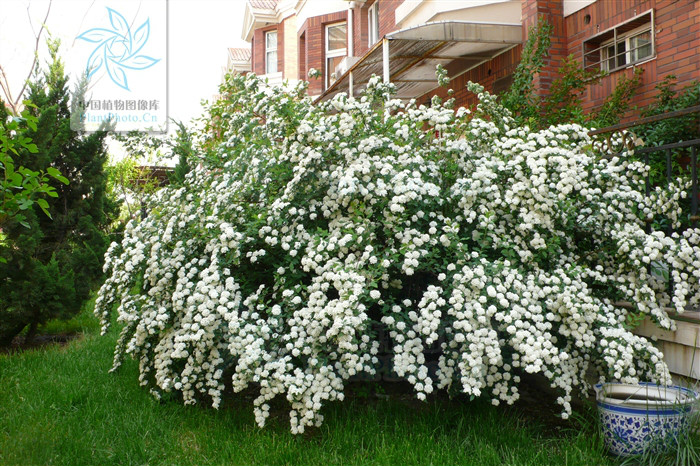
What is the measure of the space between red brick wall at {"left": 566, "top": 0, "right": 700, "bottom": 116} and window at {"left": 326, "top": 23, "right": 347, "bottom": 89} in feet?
29.5

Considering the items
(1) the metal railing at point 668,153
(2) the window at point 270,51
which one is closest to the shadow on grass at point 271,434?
(1) the metal railing at point 668,153

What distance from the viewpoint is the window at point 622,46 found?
729 cm

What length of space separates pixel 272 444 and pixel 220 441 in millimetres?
349

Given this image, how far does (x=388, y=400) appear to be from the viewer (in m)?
4.13

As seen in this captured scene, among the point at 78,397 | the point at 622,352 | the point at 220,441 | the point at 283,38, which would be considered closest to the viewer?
the point at 622,352

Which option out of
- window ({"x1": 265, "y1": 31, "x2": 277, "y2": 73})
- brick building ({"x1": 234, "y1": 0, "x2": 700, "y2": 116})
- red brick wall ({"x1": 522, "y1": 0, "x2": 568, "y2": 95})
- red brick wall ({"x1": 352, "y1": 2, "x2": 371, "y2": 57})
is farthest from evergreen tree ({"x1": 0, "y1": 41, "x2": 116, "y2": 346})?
window ({"x1": 265, "y1": 31, "x2": 277, "y2": 73})

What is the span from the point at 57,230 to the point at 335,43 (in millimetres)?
10957

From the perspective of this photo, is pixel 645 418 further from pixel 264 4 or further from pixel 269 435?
pixel 264 4

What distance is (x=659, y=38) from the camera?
701cm

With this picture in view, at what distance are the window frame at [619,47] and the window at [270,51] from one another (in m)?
14.5

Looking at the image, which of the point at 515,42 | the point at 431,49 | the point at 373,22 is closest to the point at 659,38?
the point at 515,42

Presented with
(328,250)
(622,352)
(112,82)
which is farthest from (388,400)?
(112,82)

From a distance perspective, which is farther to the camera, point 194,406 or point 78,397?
point 78,397

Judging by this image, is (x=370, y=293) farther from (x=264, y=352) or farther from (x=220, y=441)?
(x=220, y=441)
